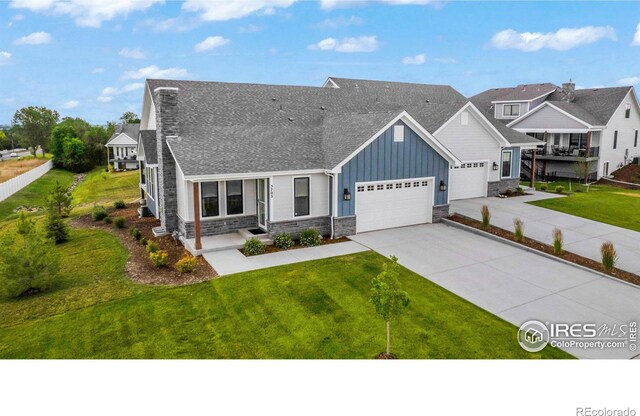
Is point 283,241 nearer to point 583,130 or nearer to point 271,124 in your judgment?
point 271,124

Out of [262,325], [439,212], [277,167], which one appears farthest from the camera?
[439,212]

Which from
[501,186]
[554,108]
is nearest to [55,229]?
[501,186]

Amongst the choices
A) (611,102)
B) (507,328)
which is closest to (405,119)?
(507,328)

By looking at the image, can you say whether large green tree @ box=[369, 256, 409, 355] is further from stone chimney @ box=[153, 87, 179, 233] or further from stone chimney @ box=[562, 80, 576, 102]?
stone chimney @ box=[562, 80, 576, 102]

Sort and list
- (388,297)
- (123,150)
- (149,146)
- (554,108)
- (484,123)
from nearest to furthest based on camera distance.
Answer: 1. (388,297)
2. (149,146)
3. (484,123)
4. (554,108)
5. (123,150)

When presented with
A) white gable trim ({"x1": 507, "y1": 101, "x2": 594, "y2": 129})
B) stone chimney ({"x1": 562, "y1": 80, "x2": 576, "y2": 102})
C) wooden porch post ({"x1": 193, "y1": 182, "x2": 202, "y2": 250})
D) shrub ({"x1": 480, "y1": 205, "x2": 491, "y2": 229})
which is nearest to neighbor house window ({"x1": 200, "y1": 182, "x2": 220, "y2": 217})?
wooden porch post ({"x1": 193, "y1": 182, "x2": 202, "y2": 250})

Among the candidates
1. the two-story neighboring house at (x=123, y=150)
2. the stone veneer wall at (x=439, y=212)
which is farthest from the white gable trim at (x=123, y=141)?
the stone veneer wall at (x=439, y=212)

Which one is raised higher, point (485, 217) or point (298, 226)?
point (485, 217)

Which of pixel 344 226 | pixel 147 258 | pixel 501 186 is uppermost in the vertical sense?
pixel 501 186
